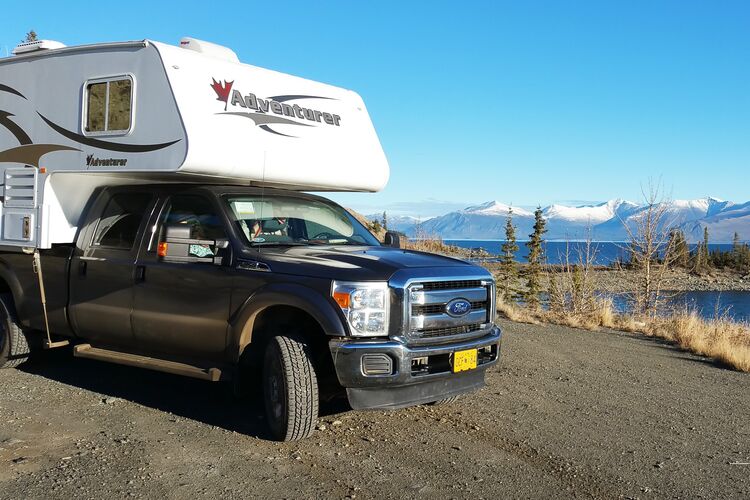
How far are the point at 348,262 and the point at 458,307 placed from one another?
0.94 metres

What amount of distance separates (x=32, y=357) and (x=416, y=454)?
4.73 metres

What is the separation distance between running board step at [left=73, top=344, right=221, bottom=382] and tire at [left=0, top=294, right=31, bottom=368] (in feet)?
Result: 3.47

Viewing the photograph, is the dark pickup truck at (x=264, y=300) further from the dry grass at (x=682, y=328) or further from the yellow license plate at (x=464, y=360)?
the dry grass at (x=682, y=328)

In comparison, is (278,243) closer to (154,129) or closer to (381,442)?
(154,129)

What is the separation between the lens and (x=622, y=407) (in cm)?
685

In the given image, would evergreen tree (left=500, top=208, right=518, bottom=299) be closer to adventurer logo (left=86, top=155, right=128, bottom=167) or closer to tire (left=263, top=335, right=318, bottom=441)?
adventurer logo (left=86, top=155, right=128, bottom=167)

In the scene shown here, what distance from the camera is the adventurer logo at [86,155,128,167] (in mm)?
6570

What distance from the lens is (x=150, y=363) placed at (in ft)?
20.5

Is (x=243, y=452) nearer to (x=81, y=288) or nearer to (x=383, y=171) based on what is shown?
(x=81, y=288)

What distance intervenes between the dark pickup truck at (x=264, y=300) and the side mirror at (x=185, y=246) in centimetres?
1

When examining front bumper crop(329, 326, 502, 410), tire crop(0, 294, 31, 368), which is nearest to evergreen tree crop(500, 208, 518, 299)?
tire crop(0, 294, 31, 368)

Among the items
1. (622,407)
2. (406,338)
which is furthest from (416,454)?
(622,407)

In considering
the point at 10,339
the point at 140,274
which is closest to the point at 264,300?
the point at 140,274

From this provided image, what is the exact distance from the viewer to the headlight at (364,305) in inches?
204
